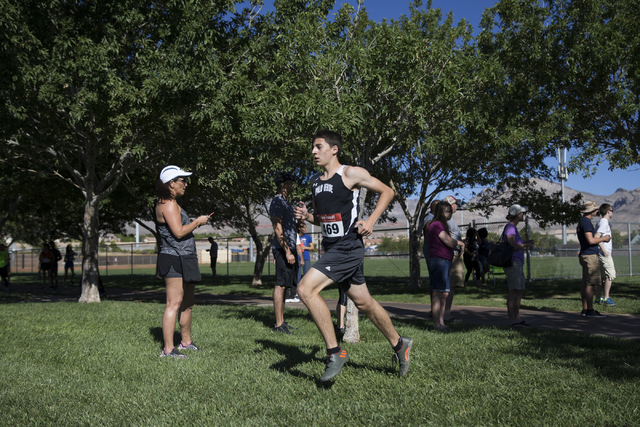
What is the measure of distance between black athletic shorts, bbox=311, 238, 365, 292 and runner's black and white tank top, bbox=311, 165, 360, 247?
65 mm

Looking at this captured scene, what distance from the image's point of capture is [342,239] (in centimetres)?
420

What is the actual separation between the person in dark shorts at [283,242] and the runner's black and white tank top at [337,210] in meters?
2.34

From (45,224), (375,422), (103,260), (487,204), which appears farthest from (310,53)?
Answer: (103,260)

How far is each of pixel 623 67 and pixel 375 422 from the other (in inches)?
497

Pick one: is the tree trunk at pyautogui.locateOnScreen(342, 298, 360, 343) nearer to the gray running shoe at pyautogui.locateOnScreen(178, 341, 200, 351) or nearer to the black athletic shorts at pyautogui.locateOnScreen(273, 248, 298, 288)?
the black athletic shorts at pyautogui.locateOnScreen(273, 248, 298, 288)

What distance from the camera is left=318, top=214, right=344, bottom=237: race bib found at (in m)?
4.20

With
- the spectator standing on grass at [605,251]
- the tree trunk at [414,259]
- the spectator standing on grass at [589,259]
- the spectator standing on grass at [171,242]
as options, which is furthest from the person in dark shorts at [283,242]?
the tree trunk at [414,259]

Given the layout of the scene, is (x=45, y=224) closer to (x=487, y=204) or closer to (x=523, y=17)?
(x=487, y=204)

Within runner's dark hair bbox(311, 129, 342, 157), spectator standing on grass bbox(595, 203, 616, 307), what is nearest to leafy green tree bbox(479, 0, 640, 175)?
spectator standing on grass bbox(595, 203, 616, 307)

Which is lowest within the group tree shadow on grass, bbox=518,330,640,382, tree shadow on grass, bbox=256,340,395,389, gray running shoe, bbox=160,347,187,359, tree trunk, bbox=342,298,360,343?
tree shadow on grass, bbox=518,330,640,382

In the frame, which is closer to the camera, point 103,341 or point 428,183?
point 103,341

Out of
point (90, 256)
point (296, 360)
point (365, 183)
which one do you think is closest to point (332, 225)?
point (365, 183)

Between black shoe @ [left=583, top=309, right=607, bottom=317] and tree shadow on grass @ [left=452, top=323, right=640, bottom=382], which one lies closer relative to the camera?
tree shadow on grass @ [left=452, top=323, right=640, bottom=382]

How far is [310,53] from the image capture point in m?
7.99
